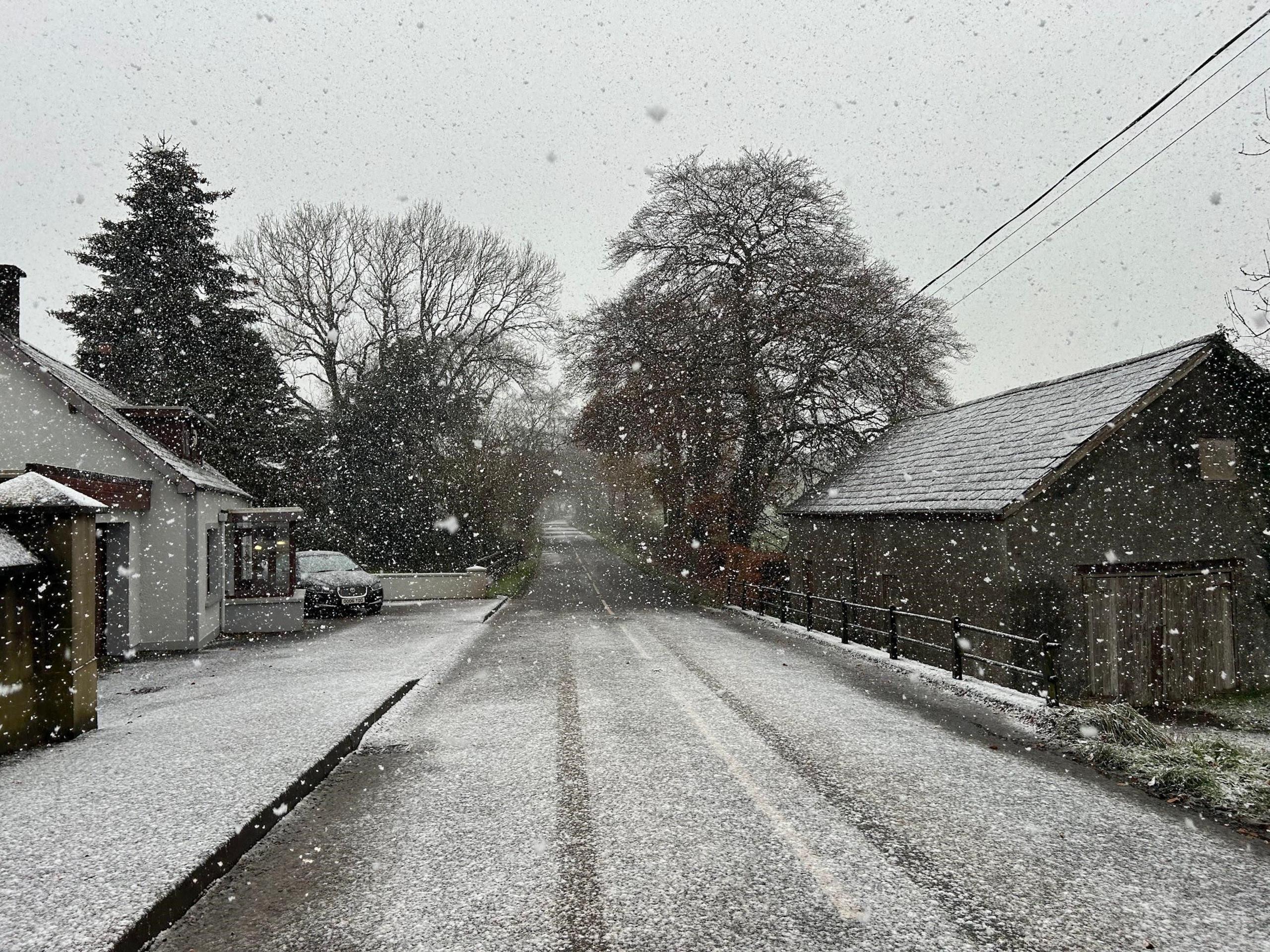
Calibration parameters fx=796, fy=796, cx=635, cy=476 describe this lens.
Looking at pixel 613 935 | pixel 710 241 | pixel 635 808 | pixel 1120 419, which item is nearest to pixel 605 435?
pixel 710 241

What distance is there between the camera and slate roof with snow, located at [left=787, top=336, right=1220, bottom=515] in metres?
13.0

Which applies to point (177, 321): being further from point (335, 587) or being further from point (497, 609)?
point (497, 609)

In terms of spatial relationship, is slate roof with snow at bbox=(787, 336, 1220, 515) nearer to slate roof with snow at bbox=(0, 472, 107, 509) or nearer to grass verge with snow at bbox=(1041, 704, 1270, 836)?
grass verge with snow at bbox=(1041, 704, 1270, 836)

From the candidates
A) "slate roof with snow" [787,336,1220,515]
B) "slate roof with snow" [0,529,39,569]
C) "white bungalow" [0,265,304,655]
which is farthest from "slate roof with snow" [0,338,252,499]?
"slate roof with snow" [787,336,1220,515]

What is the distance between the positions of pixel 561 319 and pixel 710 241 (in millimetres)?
13732

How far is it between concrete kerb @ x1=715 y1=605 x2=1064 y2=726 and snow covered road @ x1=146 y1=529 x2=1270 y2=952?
427mm

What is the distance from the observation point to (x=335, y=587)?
2208 cm

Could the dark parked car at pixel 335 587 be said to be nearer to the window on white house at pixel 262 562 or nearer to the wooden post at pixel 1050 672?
the window on white house at pixel 262 562

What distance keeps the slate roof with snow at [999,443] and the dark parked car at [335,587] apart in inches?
494

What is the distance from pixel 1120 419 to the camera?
12781 mm

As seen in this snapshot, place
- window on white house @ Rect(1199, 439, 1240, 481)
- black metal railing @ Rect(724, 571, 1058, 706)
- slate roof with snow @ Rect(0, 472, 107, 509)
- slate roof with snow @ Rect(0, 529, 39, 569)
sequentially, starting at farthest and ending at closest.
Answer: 1. window on white house @ Rect(1199, 439, 1240, 481)
2. black metal railing @ Rect(724, 571, 1058, 706)
3. slate roof with snow @ Rect(0, 472, 107, 509)
4. slate roof with snow @ Rect(0, 529, 39, 569)

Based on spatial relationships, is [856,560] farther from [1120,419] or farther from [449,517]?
[449,517]

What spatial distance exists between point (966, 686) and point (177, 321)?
95.0ft

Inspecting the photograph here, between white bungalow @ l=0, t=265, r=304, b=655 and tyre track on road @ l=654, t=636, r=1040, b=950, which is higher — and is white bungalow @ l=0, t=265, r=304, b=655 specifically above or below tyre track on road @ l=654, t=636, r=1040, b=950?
above
